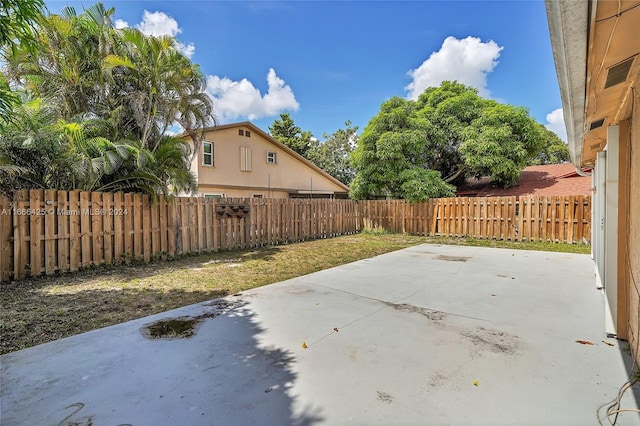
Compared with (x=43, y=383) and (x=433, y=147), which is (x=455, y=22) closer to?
(x=433, y=147)

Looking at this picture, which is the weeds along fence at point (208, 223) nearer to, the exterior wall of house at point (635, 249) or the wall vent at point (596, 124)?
the wall vent at point (596, 124)

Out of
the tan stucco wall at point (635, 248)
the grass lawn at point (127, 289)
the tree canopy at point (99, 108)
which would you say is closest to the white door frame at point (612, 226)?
the tan stucco wall at point (635, 248)

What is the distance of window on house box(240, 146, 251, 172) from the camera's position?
631 inches

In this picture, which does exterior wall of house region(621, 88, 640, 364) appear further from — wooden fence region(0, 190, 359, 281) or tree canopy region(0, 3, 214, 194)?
wooden fence region(0, 190, 359, 281)

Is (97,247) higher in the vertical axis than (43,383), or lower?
higher

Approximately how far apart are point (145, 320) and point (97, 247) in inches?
165

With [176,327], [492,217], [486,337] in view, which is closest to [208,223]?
[176,327]

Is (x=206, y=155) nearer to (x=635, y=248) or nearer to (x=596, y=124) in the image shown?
(x=596, y=124)

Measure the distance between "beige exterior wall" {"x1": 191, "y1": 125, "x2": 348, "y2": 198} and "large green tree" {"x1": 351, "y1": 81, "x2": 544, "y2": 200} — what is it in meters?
4.38

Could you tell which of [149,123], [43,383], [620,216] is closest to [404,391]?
[43,383]

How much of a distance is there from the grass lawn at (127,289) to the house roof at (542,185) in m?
8.22

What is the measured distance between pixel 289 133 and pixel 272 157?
13811 mm

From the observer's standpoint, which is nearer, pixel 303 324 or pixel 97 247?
pixel 303 324

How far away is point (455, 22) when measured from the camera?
1010 cm
